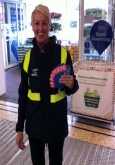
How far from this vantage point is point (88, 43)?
2.97 meters

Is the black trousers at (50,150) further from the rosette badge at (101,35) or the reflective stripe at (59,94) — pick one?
the rosette badge at (101,35)

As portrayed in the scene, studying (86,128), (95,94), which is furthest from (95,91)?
(86,128)

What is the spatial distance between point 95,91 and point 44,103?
1573mm

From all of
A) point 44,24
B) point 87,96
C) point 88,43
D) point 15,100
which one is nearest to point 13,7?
point 15,100

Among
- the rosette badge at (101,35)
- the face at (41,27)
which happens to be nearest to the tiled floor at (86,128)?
the rosette badge at (101,35)

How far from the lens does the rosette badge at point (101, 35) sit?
8.89ft

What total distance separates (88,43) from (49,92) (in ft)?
6.25

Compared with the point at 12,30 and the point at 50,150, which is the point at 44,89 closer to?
the point at 50,150

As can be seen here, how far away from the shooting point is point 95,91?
8.89 ft

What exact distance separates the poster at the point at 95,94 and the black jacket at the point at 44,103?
141cm

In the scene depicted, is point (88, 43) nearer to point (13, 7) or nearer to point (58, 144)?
point (58, 144)

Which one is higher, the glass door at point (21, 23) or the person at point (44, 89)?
the glass door at point (21, 23)

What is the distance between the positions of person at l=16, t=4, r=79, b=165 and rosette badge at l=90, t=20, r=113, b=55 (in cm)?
163

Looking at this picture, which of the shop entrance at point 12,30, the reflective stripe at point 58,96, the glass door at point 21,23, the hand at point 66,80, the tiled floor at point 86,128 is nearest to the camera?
the hand at point 66,80
